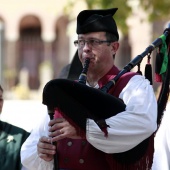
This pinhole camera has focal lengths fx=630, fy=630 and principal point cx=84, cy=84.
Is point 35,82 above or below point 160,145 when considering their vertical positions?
below

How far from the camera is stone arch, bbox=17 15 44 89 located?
33406 millimetres

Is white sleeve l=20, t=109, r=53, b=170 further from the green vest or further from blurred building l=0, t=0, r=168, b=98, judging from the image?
blurred building l=0, t=0, r=168, b=98

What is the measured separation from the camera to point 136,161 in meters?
3.36

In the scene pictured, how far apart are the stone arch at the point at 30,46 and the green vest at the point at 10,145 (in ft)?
90.8

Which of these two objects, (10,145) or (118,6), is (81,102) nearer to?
(10,145)

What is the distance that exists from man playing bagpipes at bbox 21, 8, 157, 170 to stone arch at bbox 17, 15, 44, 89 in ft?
96.8

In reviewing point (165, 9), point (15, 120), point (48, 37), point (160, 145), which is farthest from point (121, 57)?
point (160, 145)

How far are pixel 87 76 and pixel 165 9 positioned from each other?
766cm

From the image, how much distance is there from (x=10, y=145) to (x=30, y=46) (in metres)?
29.1

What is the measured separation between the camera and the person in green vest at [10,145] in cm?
520

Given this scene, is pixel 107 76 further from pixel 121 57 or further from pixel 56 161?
pixel 121 57

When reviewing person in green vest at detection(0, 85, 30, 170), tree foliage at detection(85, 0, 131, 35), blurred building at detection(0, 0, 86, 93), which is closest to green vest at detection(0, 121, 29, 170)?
person in green vest at detection(0, 85, 30, 170)

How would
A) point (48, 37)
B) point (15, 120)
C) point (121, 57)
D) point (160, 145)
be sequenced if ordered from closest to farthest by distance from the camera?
point (160, 145), point (15, 120), point (121, 57), point (48, 37)

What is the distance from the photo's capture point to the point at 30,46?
112 feet
